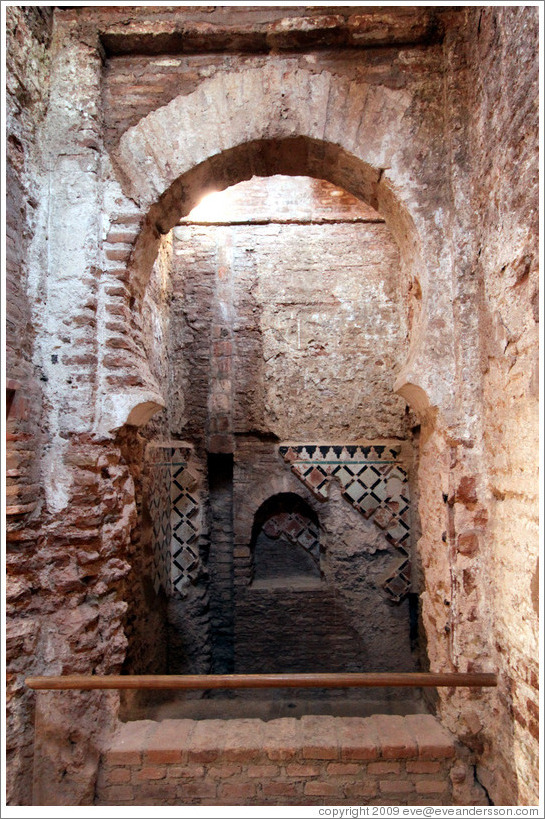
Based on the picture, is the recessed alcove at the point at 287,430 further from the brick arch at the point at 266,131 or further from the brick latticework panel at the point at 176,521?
the brick arch at the point at 266,131

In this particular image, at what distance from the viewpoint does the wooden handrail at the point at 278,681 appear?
2.14m

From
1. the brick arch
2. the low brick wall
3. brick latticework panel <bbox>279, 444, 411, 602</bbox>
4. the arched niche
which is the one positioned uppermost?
the brick arch

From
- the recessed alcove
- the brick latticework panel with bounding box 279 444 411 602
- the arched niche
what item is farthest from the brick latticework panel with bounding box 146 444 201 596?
the brick latticework panel with bounding box 279 444 411 602

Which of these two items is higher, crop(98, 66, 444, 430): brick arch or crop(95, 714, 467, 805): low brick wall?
crop(98, 66, 444, 430): brick arch

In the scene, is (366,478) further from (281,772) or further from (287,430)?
(281,772)

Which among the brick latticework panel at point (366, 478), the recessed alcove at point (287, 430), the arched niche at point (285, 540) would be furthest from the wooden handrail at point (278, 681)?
the arched niche at point (285, 540)

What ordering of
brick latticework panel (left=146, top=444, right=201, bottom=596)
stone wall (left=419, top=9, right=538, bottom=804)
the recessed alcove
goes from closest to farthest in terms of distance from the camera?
stone wall (left=419, top=9, right=538, bottom=804) → brick latticework panel (left=146, top=444, right=201, bottom=596) → the recessed alcove

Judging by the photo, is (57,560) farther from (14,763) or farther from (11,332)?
(11,332)

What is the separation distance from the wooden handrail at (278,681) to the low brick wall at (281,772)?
454mm

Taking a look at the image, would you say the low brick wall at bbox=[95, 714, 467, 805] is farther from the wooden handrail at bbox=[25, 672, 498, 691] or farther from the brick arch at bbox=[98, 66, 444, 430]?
the brick arch at bbox=[98, 66, 444, 430]

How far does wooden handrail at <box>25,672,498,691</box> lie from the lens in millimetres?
2139

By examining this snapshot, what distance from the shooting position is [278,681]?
215cm

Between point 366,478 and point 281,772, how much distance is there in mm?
2889

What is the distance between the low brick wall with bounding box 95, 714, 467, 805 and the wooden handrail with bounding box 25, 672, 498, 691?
0.45 metres
